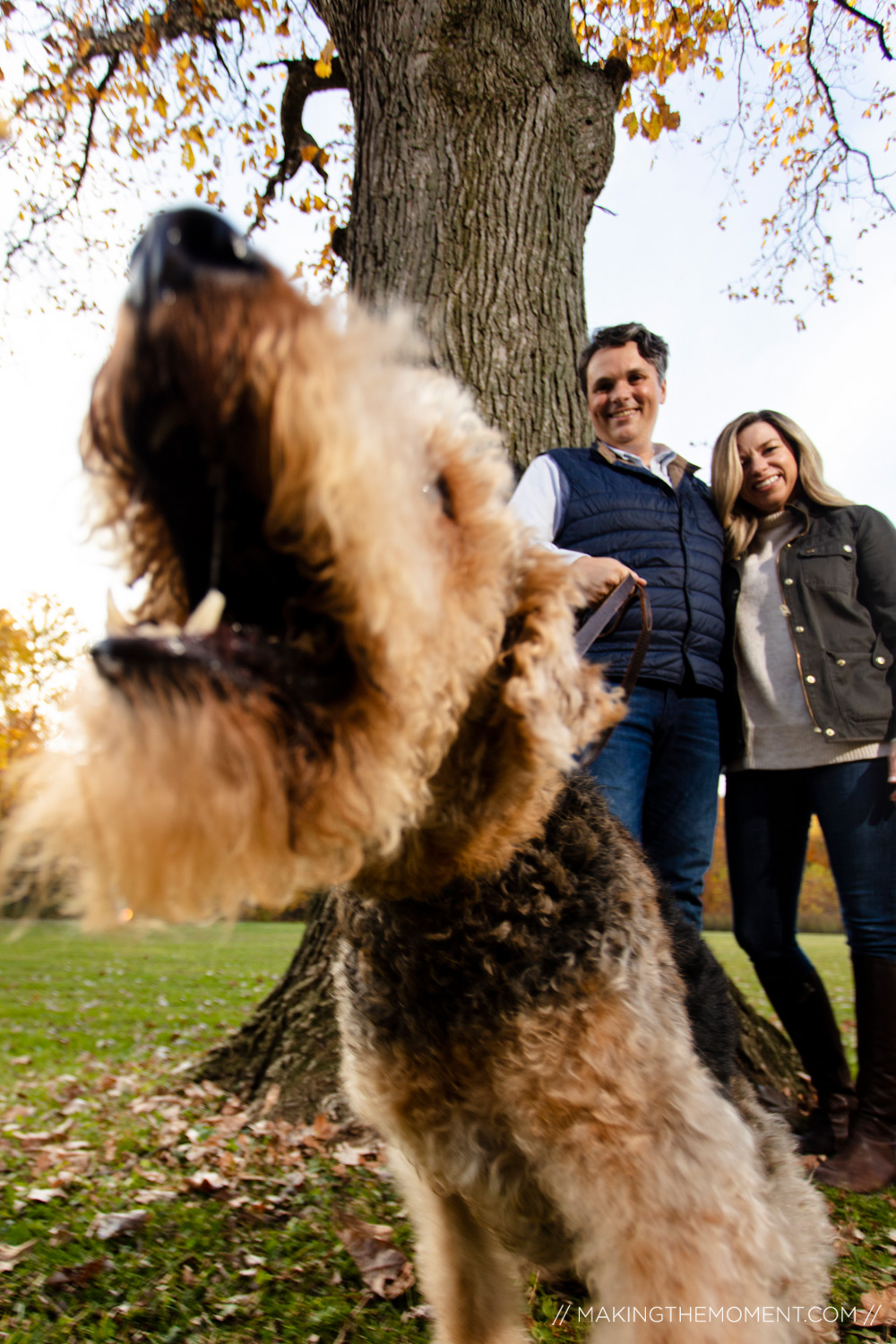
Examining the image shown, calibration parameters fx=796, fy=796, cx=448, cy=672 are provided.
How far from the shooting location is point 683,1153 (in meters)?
1.60

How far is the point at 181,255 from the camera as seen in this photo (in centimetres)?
109

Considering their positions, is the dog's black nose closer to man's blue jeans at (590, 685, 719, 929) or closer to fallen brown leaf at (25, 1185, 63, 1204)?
man's blue jeans at (590, 685, 719, 929)

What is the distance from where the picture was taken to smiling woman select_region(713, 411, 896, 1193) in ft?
10.7

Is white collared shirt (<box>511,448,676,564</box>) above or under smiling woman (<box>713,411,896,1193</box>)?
above

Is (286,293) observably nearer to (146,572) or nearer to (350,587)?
(350,587)

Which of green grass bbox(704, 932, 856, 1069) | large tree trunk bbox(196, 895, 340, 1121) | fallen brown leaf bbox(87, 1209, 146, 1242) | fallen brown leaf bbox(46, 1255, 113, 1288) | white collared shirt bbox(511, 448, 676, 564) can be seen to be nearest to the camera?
fallen brown leaf bbox(46, 1255, 113, 1288)

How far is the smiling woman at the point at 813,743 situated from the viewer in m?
3.27

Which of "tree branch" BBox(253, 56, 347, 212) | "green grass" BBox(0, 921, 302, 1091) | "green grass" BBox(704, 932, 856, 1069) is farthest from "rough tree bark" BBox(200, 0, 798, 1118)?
A: "green grass" BBox(704, 932, 856, 1069)

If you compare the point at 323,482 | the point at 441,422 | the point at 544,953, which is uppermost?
the point at 441,422

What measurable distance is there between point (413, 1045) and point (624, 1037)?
18.0 inches

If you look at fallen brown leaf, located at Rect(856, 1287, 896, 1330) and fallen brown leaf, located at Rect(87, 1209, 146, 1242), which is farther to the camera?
fallen brown leaf, located at Rect(87, 1209, 146, 1242)

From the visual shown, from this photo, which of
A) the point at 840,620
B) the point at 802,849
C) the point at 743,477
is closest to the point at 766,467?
the point at 743,477

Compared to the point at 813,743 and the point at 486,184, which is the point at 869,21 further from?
the point at 813,743

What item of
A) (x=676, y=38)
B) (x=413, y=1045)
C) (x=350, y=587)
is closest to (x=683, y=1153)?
(x=413, y=1045)
